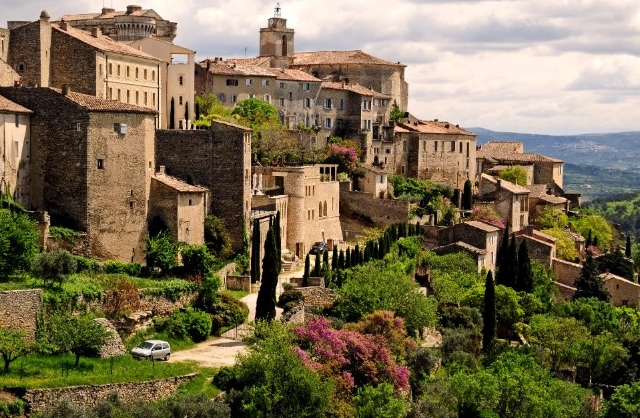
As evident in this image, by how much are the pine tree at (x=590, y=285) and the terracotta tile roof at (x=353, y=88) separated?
77.9 feet

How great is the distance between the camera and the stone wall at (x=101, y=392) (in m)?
39.7

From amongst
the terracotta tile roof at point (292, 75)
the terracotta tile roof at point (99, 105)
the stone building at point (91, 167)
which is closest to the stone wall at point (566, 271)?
the terracotta tile roof at point (292, 75)

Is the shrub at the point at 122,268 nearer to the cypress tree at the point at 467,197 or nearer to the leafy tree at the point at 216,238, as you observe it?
the leafy tree at the point at 216,238

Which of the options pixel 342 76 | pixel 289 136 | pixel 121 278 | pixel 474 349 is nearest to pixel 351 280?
pixel 474 349

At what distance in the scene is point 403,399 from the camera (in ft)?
161

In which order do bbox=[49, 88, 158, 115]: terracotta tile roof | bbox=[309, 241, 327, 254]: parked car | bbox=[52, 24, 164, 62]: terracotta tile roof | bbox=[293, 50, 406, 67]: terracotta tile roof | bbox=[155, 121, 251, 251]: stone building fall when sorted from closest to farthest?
bbox=[49, 88, 158, 115]: terracotta tile roof → bbox=[155, 121, 251, 251]: stone building → bbox=[52, 24, 164, 62]: terracotta tile roof → bbox=[309, 241, 327, 254]: parked car → bbox=[293, 50, 406, 67]: terracotta tile roof

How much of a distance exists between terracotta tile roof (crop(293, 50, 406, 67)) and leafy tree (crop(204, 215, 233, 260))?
1752 inches

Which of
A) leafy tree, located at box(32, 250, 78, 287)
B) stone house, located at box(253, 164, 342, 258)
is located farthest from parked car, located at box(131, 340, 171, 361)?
stone house, located at box(253, 164, 342, 258)

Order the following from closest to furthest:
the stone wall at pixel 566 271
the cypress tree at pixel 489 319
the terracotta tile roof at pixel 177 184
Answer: the terracotta tile roof at pixel 177 184, the cypress tree at pixel 489 319, the stone wall at pixel 566 271

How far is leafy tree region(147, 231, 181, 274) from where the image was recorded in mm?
52812

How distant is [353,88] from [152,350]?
5300 centimetres

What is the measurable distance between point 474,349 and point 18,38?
91.7 ft

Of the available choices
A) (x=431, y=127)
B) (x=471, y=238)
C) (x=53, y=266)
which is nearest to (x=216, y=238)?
(x=53, y=266)

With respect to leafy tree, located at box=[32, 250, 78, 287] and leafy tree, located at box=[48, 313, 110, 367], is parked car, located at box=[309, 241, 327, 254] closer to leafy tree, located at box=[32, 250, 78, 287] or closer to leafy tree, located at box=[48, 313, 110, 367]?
leafy tree, located at box=[32, 250, 78, 287]
